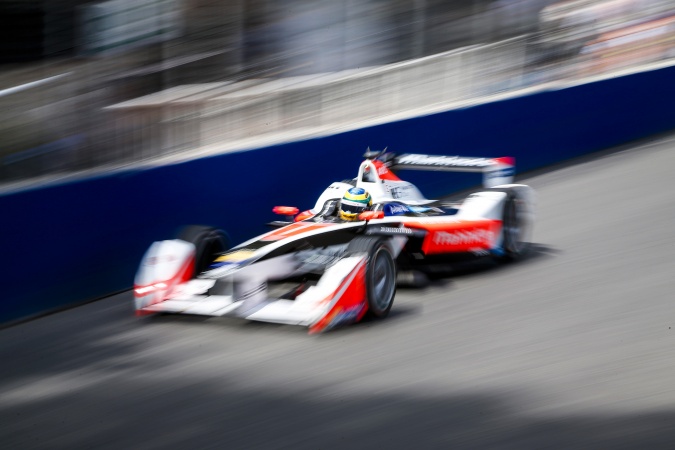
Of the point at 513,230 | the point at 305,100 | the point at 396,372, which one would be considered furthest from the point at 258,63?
the point at 396,372

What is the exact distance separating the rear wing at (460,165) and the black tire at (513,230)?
443 millimetres

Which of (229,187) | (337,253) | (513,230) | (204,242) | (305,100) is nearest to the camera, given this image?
(337,253)

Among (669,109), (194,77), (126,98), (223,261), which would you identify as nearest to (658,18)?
(669,109)

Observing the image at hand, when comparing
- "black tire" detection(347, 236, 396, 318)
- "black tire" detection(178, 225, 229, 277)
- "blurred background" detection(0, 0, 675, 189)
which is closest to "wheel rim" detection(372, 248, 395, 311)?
"black tire" detection(347, 236, 396, 318)

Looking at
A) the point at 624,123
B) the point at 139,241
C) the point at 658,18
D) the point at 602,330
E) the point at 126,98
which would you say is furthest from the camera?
the point at 658,18

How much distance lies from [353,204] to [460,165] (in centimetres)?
165

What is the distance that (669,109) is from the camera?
14438mm

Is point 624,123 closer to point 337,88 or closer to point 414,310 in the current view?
point 337,88

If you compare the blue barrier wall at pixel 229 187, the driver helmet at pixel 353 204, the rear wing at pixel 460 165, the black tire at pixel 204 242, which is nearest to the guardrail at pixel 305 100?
the blue barrier wall at pixel 229 187

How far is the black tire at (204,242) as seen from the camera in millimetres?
7507

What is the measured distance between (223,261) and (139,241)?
1.30 metres

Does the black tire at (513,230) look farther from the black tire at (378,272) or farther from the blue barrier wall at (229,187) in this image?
the blue barrier wall at (229,187)

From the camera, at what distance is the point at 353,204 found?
7.64 m

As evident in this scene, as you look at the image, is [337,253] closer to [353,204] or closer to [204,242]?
[353,204]
